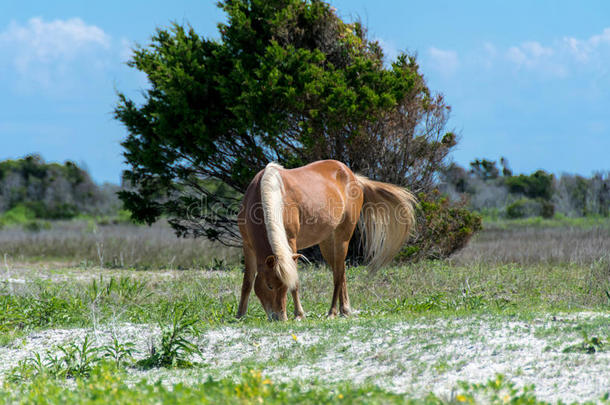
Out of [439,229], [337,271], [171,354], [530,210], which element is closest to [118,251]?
[439,229]

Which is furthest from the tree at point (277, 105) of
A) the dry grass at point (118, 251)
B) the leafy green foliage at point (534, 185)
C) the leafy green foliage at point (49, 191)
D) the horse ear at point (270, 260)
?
the leafy green foliage at point (534, 185)

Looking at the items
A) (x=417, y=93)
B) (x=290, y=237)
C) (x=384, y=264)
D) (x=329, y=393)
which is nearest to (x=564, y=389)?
(x=329, y=393)

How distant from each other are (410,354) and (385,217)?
416 cm

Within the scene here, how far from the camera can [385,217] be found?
8.76 metres

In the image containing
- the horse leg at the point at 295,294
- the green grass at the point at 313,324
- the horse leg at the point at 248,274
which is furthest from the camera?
the horse leg at the point at 248,274

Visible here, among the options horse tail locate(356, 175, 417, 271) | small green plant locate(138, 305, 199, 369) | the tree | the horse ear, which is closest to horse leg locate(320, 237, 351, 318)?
horse tail locate(356, 175, 417, 271)

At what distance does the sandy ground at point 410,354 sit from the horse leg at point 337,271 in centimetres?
164

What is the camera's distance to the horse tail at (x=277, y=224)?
5.61 meters

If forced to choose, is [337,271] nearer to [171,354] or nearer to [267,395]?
[171,354]

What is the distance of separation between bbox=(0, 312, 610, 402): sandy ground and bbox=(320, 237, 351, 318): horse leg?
5.39 feet

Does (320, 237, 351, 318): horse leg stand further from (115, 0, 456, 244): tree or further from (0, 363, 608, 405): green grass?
(115, 0, 456, 244): tree

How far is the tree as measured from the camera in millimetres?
12305

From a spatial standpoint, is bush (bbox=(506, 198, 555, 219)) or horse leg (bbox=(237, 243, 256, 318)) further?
bush (bbox=(506, 198, 555, 219))

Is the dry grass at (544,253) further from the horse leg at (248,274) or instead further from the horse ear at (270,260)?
the horse ear at (270,260)
